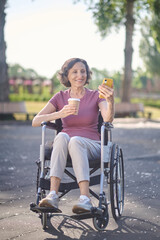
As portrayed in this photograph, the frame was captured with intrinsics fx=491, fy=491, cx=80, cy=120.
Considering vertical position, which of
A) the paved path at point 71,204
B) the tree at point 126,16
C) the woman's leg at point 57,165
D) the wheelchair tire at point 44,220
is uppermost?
the tree at point 126,16

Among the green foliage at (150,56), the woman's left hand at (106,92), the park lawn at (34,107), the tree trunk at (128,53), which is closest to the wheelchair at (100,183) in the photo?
the woman's left hand at (106,92)

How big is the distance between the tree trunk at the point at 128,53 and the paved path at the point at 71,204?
12773 mm

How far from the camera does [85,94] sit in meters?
4.65

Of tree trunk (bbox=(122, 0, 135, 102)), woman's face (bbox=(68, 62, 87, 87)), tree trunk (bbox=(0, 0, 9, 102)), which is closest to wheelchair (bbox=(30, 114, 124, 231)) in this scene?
woman's face (bbox=(68, 62, 87, 87))

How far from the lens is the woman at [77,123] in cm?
402

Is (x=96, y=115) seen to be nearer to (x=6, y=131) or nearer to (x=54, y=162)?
(x=54, y=162)

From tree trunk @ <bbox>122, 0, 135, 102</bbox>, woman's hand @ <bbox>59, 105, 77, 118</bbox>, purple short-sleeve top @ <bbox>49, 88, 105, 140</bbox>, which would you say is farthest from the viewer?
tree trunk @ <bbox>122, 0, 135, 102</bbox>

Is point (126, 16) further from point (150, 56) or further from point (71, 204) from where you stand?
point (150, 56)

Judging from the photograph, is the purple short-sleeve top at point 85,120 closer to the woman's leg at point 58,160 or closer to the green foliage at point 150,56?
the woman's leg at point 58,160

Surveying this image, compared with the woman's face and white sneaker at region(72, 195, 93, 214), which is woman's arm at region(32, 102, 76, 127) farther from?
white sneaker at region(72, 195, 93, 214)

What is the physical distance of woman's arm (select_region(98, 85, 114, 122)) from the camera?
4.18 m

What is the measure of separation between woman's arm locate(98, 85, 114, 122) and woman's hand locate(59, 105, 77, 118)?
0.29m

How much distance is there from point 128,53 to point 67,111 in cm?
1811

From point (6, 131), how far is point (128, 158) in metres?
6.35
